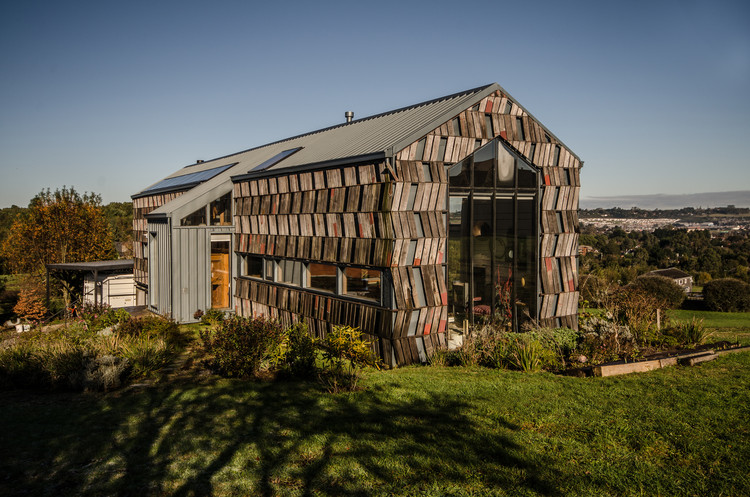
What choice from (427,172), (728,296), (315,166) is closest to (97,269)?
(315,166)

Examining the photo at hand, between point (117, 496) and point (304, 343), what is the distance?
5.19 metres

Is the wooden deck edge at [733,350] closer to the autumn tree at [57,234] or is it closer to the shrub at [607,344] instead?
the shrub at [607,344]

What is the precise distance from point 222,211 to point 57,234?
58.1 ft

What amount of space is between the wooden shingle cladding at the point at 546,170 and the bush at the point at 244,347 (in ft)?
13.2

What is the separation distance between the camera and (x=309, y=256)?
1384cm

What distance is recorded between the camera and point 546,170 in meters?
12.9

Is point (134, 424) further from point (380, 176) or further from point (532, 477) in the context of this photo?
point (380, 176)

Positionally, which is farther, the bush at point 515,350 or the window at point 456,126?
the window at point 456,126

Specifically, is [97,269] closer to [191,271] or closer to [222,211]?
[191,271]

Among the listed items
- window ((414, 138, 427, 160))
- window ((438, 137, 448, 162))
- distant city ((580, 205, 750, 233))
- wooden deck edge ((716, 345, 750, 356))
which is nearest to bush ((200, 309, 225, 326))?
window ((414, 138, 427, 160))

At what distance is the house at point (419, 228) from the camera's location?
1099 cm

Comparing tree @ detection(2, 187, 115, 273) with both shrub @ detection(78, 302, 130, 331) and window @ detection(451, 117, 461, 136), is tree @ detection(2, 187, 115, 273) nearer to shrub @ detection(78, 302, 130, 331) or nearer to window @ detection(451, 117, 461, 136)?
shrub @ detection(78, 302, 130, 331)

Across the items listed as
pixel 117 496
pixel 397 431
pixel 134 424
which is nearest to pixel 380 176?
pixel 397 431

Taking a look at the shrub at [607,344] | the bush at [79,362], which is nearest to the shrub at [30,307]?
the bush at [79,362]
